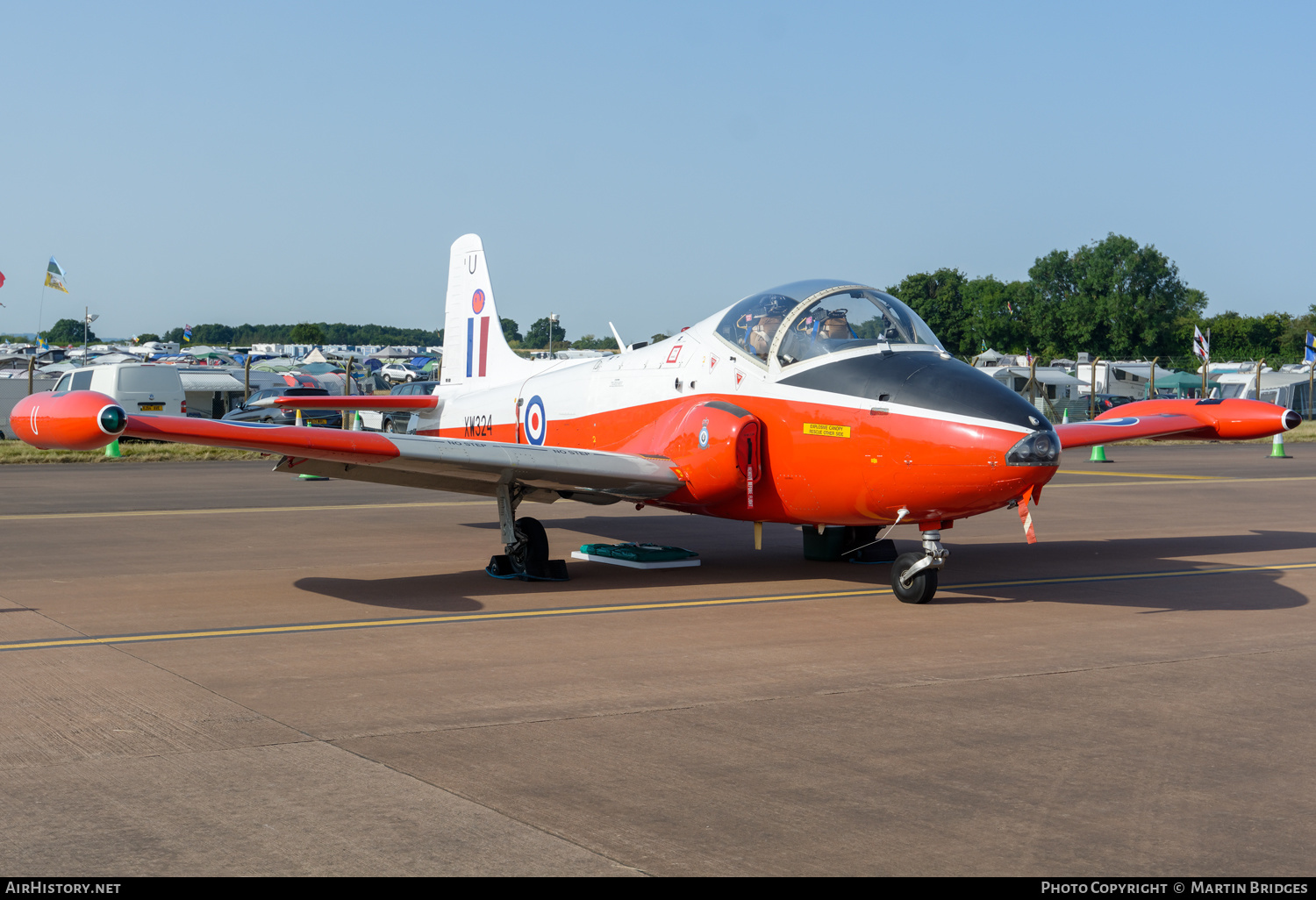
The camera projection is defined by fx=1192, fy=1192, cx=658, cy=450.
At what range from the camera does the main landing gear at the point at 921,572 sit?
967 cm

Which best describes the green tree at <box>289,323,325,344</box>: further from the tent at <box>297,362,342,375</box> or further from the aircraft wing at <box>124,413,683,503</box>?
the aircraft wing at <box>124,413,683,503</box>

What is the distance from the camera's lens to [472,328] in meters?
15.7

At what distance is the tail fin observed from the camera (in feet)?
50.2

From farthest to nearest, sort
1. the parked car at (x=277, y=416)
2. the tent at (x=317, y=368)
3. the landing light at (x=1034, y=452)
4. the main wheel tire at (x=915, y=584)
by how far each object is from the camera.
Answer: the tent at (x=317, y=368), the parked car at (x=277, y=416), the main wheel tire at (x=915, y=584), the landing light at (x=1034, y=452)

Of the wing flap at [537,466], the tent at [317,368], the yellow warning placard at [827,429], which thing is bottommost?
the wing flap at [537,466]

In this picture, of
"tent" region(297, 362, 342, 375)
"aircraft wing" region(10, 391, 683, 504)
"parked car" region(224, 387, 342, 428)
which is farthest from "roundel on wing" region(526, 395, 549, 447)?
"tent" region(297, 362, 342, 375)

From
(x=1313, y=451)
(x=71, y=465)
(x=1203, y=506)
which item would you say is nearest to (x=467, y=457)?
(x=1203, y=506)

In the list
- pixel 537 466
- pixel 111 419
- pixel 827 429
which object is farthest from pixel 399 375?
pixel 111 419

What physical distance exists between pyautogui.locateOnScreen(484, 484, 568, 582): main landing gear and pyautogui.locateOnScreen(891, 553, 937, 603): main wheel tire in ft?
10.1

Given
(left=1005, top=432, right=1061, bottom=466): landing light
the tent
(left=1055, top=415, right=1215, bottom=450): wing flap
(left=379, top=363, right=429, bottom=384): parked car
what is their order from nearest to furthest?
(left=1005, top=432, right=1061, bottom=466): landing light → (left=1055, top=415, right=1215, bottom=450): wing flap → the tent → (left=379, top=363, right=429, bottom=384): parked car

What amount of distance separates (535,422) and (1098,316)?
109243 mm

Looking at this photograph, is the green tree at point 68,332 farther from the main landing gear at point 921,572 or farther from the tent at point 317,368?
the main landing gear at point 921,572

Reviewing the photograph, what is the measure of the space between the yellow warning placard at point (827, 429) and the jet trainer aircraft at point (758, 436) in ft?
0.04

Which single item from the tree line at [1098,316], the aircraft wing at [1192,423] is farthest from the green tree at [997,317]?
the aircraft wing at [1192,423]
